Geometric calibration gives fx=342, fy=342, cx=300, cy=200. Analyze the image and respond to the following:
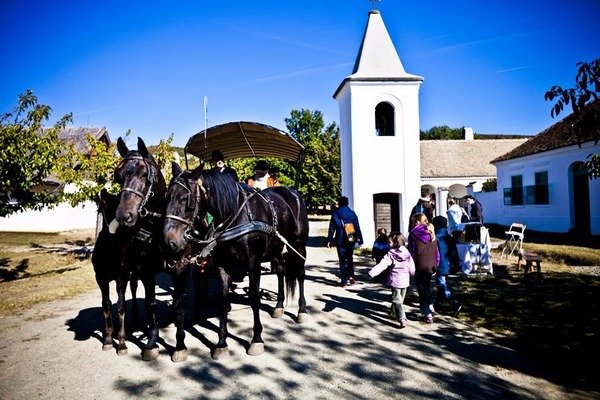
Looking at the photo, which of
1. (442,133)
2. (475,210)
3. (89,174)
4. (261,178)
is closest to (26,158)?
(89,174)

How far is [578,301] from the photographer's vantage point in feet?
20.4

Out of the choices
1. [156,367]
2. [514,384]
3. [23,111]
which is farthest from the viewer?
[23,111]

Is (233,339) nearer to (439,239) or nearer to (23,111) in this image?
(439,239)

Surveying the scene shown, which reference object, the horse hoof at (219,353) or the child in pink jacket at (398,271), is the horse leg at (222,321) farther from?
the child in pink jacket at (398,271)

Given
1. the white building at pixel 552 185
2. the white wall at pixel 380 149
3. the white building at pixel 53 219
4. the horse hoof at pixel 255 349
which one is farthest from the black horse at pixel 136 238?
the white building at pixel 53 219

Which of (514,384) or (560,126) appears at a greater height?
(560,126)

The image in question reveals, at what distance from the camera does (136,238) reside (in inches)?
163

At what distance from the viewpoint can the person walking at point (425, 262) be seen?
5.35m

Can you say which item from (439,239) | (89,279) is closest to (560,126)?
(439,239)

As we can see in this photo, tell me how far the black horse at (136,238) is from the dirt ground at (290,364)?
545mm

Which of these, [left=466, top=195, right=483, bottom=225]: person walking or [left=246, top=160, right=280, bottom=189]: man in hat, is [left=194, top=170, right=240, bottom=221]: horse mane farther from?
[left=466, top=195, right=483, bottom=225]: person walking

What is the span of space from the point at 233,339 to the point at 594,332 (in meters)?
5.03

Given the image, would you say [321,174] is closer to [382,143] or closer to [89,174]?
[382,143]

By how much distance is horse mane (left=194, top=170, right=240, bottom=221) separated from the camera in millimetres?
4039
